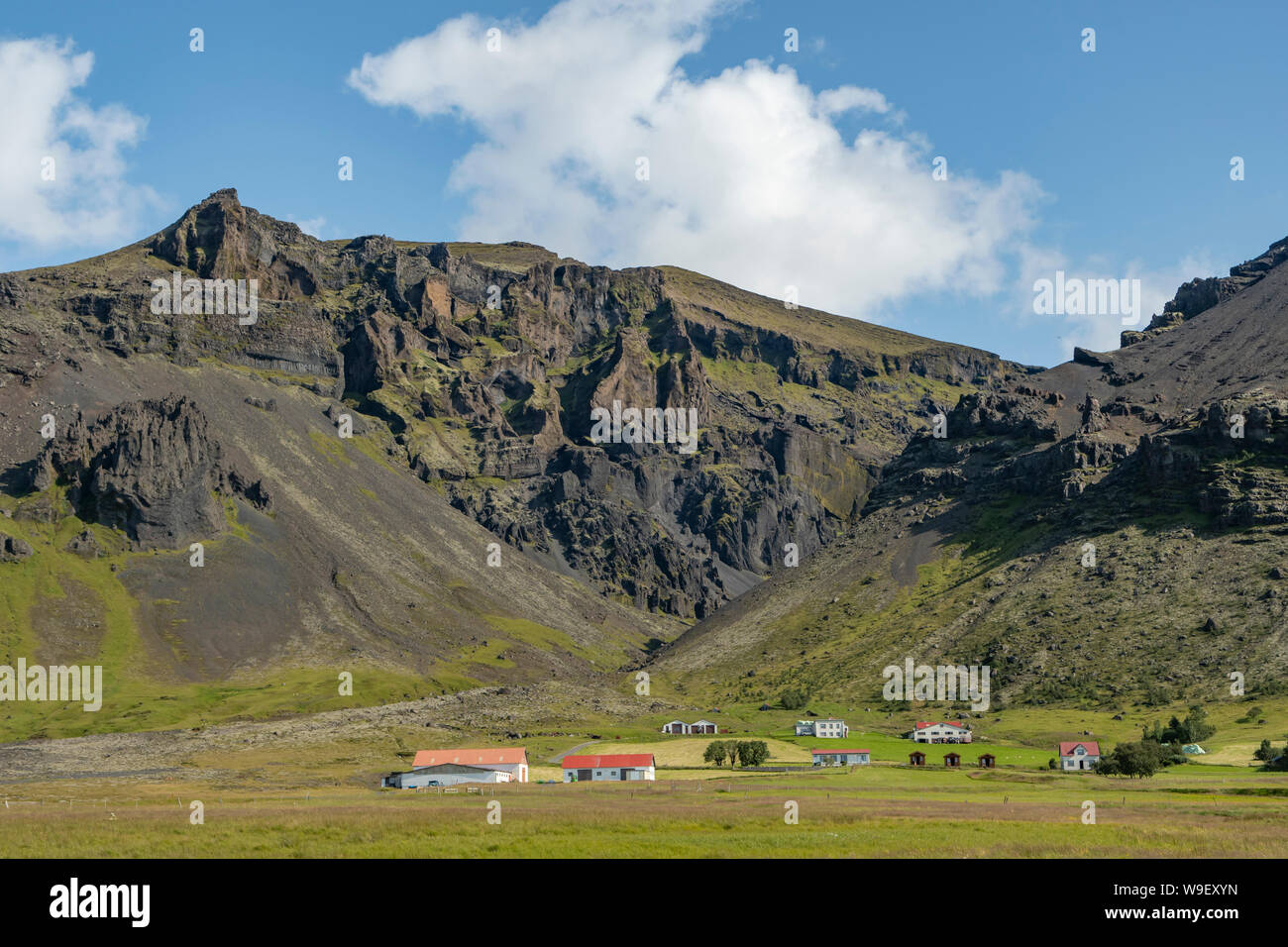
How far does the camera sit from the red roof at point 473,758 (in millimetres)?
113438

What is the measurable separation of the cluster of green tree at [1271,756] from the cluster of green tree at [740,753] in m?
53.8

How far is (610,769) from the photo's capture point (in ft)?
385

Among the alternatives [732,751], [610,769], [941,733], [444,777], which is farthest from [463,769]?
[941,733]

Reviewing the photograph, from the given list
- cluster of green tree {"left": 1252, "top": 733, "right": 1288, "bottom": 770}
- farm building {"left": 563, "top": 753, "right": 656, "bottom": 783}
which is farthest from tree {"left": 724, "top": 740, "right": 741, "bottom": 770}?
cluster of green tree {"left": 1252, "top": 733, "right": 1288, "bottom": 770}

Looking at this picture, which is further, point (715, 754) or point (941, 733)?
point (941, 733)

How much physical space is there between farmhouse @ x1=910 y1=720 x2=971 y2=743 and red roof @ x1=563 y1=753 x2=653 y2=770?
170 ft

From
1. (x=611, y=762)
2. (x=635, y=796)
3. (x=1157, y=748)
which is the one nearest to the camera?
Result: (x=635, y=796)

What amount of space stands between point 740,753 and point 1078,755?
38.6m

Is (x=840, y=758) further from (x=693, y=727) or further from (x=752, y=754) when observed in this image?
(x=693, y=727)

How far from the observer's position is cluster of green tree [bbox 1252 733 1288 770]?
111m

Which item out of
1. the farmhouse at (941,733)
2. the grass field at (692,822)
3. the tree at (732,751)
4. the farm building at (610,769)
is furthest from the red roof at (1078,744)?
the farm building at (610,769)

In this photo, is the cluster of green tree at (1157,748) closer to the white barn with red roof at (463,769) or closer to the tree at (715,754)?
the tree at (715,754)

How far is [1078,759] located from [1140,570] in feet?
297
